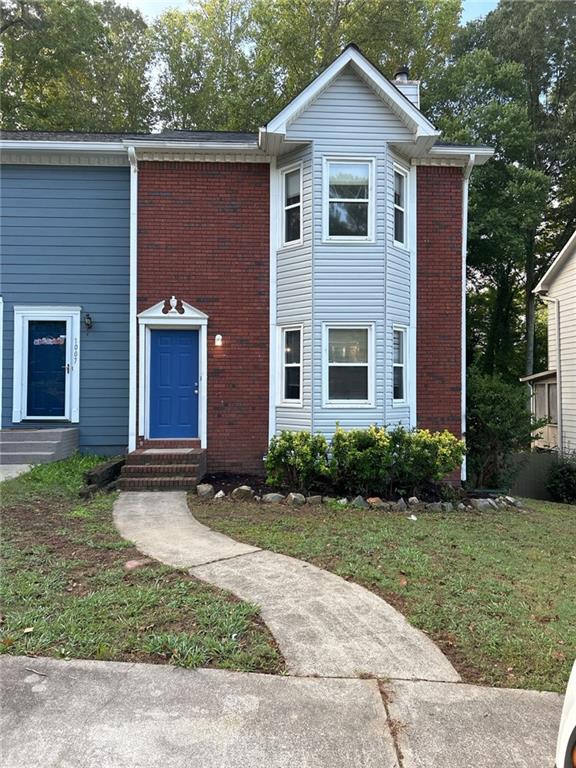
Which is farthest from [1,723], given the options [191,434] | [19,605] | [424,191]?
[424,191]

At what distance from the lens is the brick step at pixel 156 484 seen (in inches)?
307

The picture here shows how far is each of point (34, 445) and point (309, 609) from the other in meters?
7.26

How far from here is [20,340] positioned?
9875 mm

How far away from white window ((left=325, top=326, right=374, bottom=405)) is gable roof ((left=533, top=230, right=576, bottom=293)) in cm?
986

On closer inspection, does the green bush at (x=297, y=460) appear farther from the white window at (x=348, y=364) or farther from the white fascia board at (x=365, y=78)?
the white fascia board at (x=365, y=78)

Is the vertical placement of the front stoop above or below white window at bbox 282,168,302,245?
below

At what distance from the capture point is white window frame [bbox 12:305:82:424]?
9836 mm

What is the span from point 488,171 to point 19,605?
68.3ft

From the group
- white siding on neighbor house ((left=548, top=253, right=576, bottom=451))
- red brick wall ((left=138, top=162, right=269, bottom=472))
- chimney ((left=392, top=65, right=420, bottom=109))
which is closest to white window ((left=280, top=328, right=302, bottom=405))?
red brick wall ((left=138, top=162, right=269, bottom=472))

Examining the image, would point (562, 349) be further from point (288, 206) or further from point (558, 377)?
point (288, 206)

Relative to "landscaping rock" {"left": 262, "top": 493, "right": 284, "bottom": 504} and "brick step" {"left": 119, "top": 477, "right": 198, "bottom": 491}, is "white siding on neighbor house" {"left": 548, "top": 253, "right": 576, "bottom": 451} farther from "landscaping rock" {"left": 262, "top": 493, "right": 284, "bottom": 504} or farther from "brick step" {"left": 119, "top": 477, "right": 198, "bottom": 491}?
"brick step" {"left": 119, "top": 477, "right": 198, "bottom": 491}

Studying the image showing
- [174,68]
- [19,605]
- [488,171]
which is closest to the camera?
[19,605]

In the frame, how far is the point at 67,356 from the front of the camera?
32.6 feet

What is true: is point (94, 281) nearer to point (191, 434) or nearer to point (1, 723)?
point (191, 434)
